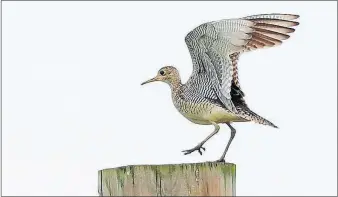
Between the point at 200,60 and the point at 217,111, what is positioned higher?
the point at 200,60

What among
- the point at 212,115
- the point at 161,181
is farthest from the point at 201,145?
the point at 161,181

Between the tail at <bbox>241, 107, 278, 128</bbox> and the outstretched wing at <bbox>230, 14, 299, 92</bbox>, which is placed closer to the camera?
the tail at <bbox>241, 107, 278, 128</bbox>

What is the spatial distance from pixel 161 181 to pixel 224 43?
3420 millimetres

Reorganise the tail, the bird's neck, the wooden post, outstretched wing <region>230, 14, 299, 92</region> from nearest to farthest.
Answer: the wooden post → the tail → outstretched wing <region>230, 14, 299, 92</region> → the bird's neck

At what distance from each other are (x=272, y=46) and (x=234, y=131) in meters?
1.14

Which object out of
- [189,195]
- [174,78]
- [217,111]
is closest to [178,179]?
[189,195]

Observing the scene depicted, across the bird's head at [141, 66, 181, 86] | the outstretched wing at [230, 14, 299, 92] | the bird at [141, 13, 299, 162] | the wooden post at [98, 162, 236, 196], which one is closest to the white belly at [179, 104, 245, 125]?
the bird at [141, 13, 299, 162]

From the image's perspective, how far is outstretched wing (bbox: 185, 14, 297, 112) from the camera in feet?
32.8

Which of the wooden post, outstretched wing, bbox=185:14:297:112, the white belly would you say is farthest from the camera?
outstretched wing, bbox=185:14:297:112

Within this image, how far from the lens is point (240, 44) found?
1012cm

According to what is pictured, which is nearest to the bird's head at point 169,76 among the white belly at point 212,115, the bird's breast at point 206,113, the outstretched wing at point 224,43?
the outstretched wing at point 224,43

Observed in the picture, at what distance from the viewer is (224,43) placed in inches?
400

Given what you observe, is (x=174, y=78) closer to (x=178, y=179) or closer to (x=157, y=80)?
(x=157, y=80)

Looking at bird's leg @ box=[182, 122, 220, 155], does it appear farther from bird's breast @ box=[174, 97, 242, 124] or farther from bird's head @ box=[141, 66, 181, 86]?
bird's head @ box=[141, 66, 181, 86]
